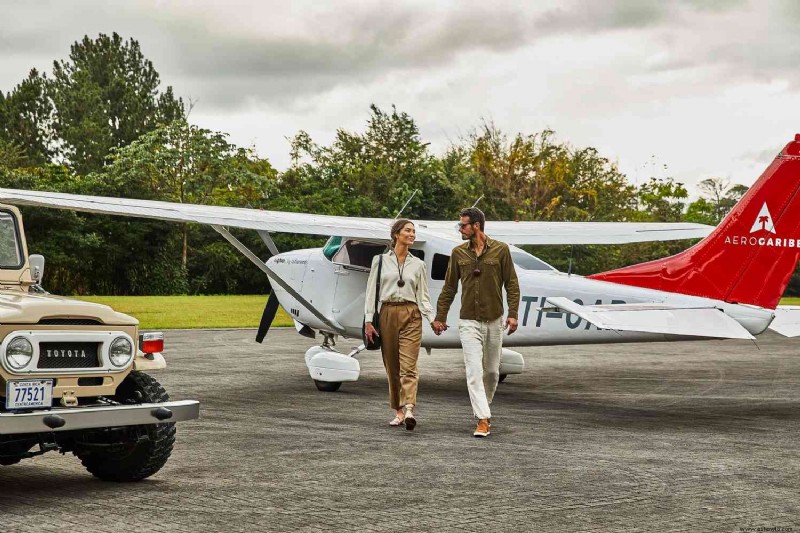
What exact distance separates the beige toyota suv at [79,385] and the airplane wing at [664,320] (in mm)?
4770

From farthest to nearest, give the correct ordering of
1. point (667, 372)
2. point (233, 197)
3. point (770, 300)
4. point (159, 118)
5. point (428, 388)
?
→ point (159, 118)
point (233, 197)
point (667, 372)
point (428, 388)
point (770, 300)

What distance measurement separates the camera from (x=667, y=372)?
1855 cm

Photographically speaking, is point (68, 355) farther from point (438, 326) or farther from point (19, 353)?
point (438, 326)

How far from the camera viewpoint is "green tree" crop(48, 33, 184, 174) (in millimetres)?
71562

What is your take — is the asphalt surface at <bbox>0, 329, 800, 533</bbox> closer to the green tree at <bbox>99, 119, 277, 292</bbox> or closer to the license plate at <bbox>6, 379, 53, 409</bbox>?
the license plate at <bbox>6, 379, 53, 409</bbox>

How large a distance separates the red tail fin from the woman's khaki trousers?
3.80 m

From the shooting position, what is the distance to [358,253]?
603 inches

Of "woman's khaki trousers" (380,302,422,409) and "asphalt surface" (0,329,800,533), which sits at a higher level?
"woman's khaki trousers" (380,302,422,409)

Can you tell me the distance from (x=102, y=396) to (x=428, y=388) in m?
8.25

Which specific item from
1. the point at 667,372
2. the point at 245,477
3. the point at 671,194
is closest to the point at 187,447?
the point at 245,477

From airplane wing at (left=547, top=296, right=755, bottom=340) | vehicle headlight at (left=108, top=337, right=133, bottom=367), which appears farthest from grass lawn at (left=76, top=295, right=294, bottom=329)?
vehicle headlight at (left=108, top=337, right=133, bottom=367)

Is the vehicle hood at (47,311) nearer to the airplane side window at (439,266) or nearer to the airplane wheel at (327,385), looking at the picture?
the airplane wheel at (327,385)

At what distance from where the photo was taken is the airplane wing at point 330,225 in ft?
38.9

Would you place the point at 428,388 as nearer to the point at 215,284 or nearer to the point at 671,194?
the point at 215,284
